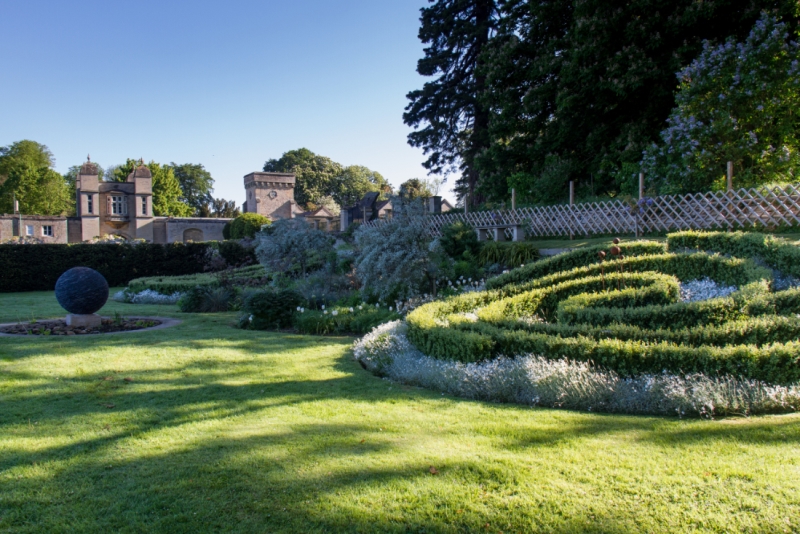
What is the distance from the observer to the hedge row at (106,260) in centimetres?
1898

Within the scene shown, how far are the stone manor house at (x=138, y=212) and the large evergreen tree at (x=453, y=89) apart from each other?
20.0 metres

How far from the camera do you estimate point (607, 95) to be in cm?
1744

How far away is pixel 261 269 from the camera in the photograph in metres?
20.0

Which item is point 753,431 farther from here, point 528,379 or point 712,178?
point 712,178

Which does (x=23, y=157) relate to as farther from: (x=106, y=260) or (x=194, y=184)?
(x=106, y=260)

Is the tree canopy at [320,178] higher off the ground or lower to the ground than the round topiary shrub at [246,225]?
higher

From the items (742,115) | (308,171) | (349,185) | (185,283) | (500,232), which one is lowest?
(185,283)

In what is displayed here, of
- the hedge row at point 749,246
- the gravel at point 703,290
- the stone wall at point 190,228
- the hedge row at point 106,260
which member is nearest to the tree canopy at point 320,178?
the stone wall at point 190,228

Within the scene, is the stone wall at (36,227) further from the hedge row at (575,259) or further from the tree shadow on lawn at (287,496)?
the tree shadow on lawn at (287,496)

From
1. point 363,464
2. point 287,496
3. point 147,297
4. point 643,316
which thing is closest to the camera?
point 287,496

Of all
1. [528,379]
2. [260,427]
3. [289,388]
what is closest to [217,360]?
[289,388]

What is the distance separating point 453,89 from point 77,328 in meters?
18.1

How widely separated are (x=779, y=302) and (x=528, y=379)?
10.4 feet

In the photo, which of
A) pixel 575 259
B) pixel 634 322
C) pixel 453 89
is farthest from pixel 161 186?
pixel 634 322
